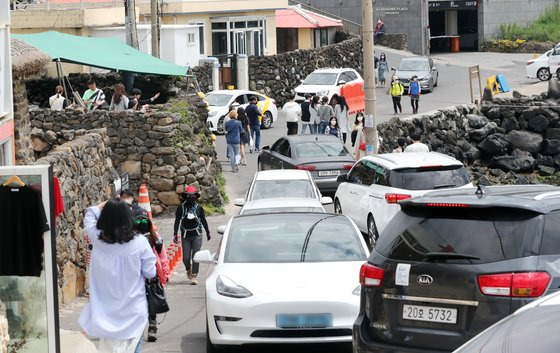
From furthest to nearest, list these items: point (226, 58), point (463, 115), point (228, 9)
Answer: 1. point (228, 9)
2. point (226, 58)
3. point (463, 115)

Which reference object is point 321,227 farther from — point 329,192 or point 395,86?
point 395,86

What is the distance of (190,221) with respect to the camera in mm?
16000

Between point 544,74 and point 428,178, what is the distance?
105ft

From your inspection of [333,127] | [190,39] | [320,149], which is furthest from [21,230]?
[190,39]

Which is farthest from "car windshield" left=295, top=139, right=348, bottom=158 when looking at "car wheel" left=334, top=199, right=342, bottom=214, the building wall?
the building wall

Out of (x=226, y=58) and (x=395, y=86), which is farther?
(x=226, y=58)

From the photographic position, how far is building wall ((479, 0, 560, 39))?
6400 cm

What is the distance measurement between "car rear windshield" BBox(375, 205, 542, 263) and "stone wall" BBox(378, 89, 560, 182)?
90.6 feet

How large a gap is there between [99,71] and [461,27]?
34707 millimetres

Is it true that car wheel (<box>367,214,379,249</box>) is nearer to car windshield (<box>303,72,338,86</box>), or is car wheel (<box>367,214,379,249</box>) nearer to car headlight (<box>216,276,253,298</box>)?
car headlight (<box>216,276,253,298</box>)

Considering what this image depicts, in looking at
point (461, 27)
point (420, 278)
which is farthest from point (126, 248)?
point (461, 27)

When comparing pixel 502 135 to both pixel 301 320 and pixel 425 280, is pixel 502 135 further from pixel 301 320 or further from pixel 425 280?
pixel 425 280

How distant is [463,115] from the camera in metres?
39.7

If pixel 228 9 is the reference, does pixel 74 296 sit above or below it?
below
